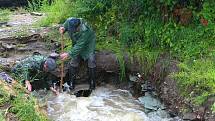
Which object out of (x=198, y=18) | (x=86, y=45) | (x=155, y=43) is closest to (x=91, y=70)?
(x=86, y=45)

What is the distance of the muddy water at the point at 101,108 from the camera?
27.7ft

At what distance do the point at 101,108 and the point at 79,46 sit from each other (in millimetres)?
1425

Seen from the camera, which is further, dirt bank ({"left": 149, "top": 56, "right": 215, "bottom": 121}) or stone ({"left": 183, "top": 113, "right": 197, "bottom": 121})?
stone ({"left": 183, "top": 113, "right": 197, "bottom": 121})

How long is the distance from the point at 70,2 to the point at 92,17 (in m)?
1.11

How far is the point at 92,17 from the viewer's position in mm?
10898

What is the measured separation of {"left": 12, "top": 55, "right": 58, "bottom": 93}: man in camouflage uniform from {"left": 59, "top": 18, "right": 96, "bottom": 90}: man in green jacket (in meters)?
0.36

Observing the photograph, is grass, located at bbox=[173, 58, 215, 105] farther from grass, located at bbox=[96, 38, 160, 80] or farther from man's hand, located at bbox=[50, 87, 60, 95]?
man's hand, located at bbox=[50, 87, 60, 95]

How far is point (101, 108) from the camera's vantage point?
8.88 m

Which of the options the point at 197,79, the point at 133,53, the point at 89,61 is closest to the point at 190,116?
the point at 197,79

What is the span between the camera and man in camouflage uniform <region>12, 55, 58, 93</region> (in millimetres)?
8844

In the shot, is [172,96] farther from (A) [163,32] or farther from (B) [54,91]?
(B) [54,91]

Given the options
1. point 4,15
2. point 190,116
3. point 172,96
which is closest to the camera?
point 190,116

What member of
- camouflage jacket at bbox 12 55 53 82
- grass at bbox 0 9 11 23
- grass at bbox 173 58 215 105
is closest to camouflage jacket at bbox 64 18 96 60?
camouflage jacket at bbox 12 55 53 82

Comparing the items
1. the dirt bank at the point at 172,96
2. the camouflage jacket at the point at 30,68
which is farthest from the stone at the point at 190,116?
the camouflage jacket at the point at 30,68
